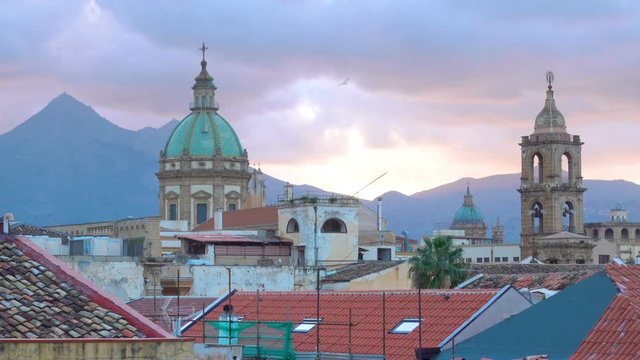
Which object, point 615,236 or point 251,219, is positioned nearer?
point 251,219

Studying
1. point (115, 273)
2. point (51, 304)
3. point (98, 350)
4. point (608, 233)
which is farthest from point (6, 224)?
point (608, 233)

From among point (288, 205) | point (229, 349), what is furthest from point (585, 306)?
point (288, 205)

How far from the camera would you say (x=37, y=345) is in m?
16.4

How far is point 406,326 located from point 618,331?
9.55m

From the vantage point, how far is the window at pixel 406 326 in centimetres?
3581

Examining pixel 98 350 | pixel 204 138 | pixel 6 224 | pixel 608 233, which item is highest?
pixel 204 138

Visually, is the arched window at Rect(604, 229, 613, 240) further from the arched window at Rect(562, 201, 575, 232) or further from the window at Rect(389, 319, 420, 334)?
the window at Rect(389, 319, 420, 334)

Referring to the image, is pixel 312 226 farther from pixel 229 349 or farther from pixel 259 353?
pixel 229 349

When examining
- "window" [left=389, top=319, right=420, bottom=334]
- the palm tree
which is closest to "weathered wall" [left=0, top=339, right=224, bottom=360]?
"window" [left=389, top=319, right=420, bottom=334]

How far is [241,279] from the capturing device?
60688 mm

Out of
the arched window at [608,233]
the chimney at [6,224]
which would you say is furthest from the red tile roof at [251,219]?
the chimney at [6,224]

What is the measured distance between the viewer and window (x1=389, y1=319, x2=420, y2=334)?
35.8 metres

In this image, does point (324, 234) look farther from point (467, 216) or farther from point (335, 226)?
point (467, 216)

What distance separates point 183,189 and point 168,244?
32167 mm
